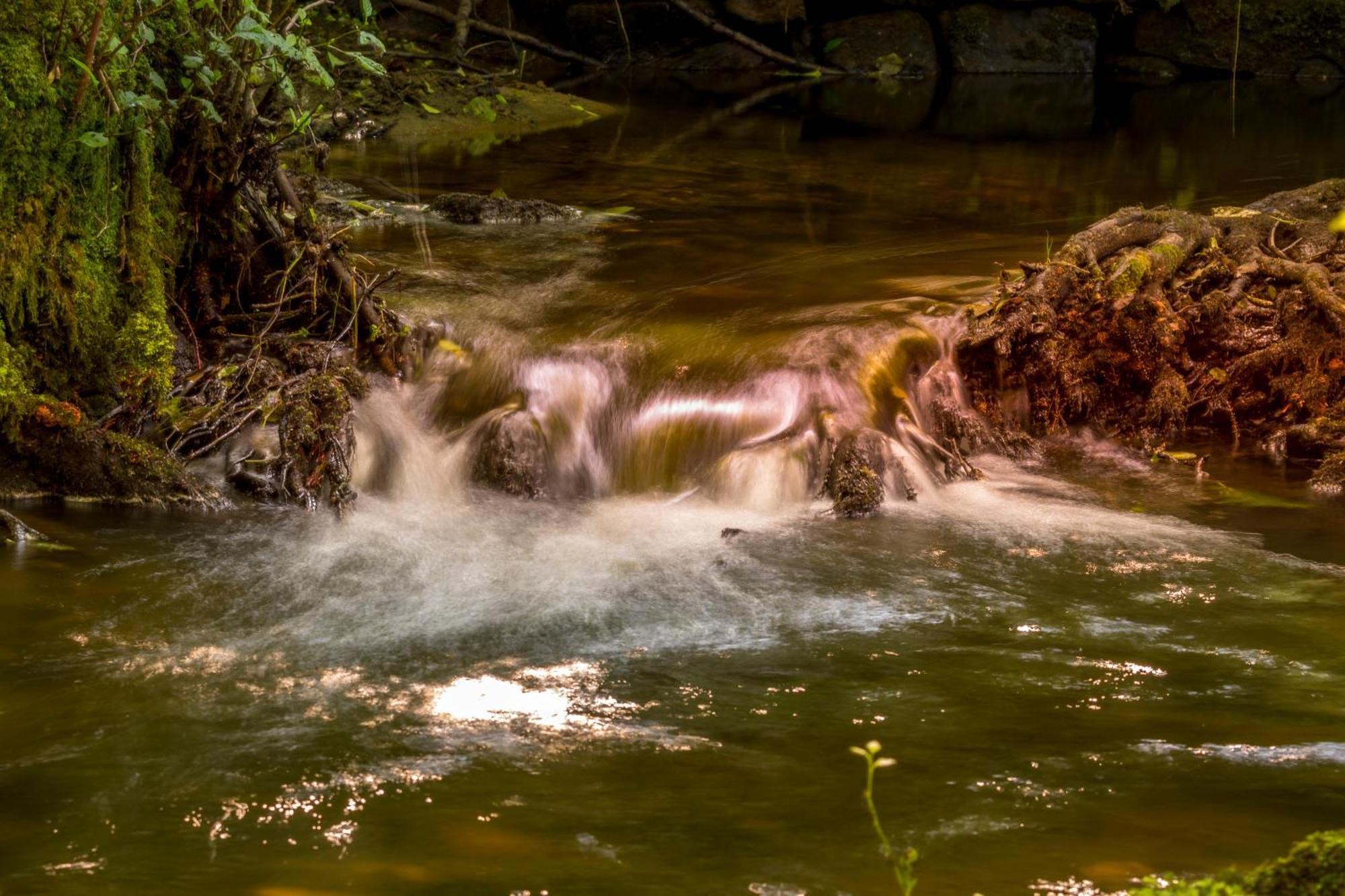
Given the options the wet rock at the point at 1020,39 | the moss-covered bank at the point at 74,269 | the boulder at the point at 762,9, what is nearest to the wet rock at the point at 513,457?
the moss-covered bank at the point at 74,269

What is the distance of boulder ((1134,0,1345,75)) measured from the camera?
23125 millimetres

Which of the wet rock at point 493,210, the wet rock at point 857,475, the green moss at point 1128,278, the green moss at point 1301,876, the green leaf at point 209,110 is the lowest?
the wet rock at point 857,475

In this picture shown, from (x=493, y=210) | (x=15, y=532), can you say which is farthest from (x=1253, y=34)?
(x=15, y=532)

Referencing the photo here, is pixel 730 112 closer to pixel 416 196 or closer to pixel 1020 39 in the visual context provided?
pixel 416 196

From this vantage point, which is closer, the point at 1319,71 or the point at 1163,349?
the point at 1163,349

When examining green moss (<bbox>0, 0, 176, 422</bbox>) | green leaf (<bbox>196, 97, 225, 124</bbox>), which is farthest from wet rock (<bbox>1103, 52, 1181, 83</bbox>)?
green moss (<bbox>0, 0, 176, 422</bbox>)

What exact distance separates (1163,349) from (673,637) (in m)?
3.55

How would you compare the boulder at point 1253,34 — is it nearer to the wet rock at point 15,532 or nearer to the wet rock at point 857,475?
the wet rock at point 857,475

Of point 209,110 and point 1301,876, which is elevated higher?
point 209,110

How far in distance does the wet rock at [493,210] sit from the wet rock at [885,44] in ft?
48.4

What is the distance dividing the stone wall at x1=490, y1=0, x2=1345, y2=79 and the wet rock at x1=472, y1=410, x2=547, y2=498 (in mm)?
17877

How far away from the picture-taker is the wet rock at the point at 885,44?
23.1m

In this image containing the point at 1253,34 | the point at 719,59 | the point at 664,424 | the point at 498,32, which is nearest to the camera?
the point at 664,424

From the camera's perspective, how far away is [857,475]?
5715 mm
